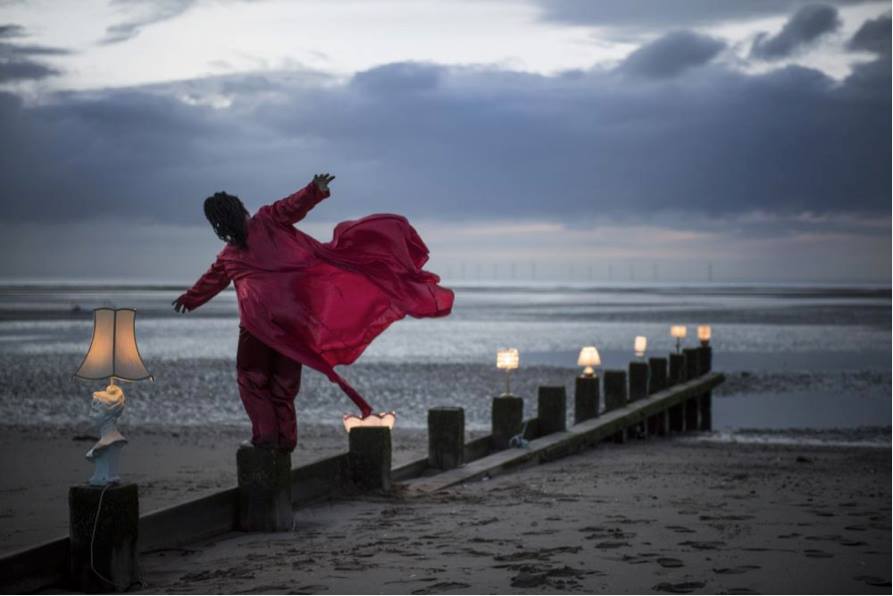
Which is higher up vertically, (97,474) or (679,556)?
(97,474)

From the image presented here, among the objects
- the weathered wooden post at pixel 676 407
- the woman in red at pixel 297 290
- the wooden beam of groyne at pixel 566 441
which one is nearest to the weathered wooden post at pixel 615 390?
the wooden beam of groyne at pixel 566 441

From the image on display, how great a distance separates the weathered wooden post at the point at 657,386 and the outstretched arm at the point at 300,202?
13.8 metres

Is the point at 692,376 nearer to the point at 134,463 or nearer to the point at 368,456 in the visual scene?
the point at 134,463

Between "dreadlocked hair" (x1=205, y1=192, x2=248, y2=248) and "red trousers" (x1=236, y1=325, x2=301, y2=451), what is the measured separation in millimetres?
637

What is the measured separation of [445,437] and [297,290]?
4194 mm

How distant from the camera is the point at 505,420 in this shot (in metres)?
14.5

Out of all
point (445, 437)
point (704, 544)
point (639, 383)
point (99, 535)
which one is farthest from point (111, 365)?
point (639, 383)

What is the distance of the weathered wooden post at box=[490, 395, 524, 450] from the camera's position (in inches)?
569

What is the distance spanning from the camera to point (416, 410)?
78.8ft

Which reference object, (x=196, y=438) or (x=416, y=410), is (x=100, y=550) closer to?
(x=196, y=438)

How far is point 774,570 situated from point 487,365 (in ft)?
88.5

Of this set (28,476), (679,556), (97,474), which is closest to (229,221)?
(97,474)

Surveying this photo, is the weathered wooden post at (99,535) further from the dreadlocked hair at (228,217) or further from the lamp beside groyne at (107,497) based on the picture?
the dreadlocked hair at (228,217)

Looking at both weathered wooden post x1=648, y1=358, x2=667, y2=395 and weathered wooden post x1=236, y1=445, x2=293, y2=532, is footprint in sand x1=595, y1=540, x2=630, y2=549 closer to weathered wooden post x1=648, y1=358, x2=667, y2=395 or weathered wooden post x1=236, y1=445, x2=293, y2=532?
weathered wooden post x1=236, y1=445, x2=293, y2=532
